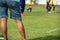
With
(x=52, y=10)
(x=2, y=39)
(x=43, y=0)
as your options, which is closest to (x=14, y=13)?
(x=2, y=39)

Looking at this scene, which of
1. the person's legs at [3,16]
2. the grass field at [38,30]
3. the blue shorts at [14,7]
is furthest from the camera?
the grass field at [38,30]

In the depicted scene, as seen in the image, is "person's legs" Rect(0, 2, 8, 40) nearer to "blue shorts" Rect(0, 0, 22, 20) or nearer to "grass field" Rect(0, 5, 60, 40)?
"blue shorts" Rect(0, 0, 22, 20)

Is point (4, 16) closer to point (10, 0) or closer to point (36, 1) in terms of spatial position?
point (10, 0)

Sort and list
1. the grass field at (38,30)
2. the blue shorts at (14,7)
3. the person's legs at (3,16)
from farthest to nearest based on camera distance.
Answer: the grass field at (38,30)
the person's legs at (3,16)
the blue shorts at (14,7)

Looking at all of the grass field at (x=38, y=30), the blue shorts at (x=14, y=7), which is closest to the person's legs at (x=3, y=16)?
the blue shorts at (x=14, y=7)

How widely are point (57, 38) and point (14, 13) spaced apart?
7.29ft

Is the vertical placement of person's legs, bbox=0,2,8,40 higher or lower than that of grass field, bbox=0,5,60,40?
higher

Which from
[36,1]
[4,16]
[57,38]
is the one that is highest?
[4,16]

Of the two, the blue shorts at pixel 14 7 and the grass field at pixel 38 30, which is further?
the grass field at pixel 38 30

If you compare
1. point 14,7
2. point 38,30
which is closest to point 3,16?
point 14,7

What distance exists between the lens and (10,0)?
673 centimetres

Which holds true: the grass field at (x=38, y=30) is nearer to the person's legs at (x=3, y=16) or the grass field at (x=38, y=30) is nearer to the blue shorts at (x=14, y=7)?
the person's legs at (x=3, y=16)

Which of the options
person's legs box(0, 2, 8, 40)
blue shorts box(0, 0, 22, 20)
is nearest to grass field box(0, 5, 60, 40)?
person's legs box(0, 2, 8, 40)

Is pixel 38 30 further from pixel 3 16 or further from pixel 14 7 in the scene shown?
pixel 14 7
